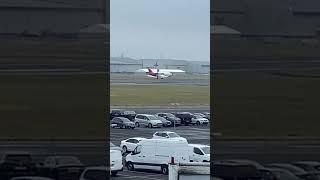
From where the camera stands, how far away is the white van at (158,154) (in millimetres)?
3732

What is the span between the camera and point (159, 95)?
359 centimetres

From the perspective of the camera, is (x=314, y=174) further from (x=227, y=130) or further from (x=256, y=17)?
(x=256, y=17)

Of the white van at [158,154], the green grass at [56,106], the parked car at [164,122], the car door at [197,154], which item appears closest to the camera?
the green grass at [56,106]

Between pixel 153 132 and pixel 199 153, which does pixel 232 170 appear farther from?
pixel 153 132

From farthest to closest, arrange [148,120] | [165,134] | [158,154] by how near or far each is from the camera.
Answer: [158,154] < [165,134] < [148,120]

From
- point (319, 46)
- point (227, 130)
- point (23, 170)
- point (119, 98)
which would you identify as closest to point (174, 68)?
point (119, 98)

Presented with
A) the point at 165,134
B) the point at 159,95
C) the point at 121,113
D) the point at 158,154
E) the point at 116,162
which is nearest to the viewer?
the point at 116,162

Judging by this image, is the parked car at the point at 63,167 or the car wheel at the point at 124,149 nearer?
the parked car at the point at 63,167

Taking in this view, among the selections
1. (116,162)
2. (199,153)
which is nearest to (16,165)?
(116,162)

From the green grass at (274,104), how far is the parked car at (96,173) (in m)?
0.80

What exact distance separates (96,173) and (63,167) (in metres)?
0.20

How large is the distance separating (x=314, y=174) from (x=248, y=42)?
0.88 m

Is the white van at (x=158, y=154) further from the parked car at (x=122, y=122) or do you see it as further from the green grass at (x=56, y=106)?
the green grass at (x=56, y=106)

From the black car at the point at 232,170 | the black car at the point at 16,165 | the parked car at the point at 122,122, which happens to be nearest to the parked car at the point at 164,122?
the parked car at the point at 122,122
